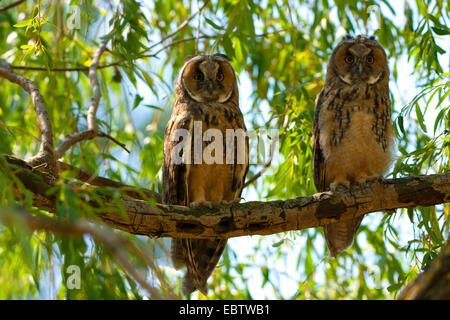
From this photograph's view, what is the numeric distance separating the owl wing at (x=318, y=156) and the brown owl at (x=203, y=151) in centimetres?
43

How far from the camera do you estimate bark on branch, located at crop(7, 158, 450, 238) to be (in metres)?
2.39

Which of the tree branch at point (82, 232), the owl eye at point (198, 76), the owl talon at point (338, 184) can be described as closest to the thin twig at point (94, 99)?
the owl eye at point (198, 76)

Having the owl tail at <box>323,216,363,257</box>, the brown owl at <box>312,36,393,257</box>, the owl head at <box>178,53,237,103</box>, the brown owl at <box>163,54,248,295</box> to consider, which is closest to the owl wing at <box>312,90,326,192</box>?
the brown owl at <box>312,36,393,257</box>

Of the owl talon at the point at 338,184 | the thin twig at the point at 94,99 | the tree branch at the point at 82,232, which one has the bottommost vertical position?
the tree branch at the point at 82,232

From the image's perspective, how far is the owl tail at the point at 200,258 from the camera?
317 centimetres

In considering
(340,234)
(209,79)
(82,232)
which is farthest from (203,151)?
(82,232)

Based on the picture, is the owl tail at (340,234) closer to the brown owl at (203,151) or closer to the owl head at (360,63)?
the brown owl at (203,151)

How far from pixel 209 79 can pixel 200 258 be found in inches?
44.4

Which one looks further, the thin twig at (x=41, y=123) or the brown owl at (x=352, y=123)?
the brown owl at (x=352, y=123)

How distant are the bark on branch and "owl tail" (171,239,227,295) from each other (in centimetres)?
69

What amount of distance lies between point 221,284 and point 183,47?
1.94 metres

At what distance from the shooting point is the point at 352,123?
3.10 meters

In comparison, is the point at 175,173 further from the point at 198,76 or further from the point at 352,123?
the point at 352,123
